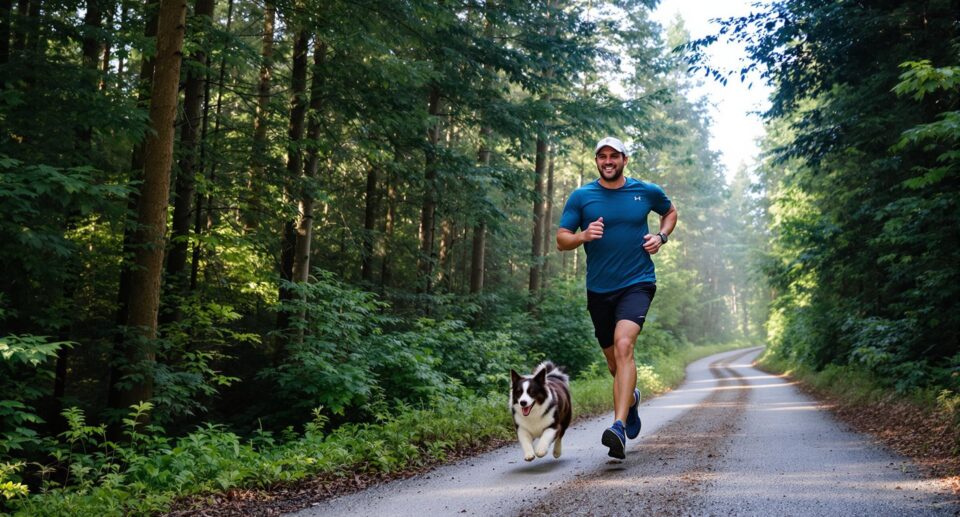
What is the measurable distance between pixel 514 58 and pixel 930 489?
12798mm

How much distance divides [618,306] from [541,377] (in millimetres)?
990

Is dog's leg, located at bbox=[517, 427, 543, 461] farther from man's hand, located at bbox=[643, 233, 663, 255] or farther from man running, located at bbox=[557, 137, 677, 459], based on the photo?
man's hand, located at bbox=[643, 233, 663, 255]

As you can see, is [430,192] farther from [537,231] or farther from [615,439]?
[615,439]

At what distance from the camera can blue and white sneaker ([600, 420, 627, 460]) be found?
4781 mm

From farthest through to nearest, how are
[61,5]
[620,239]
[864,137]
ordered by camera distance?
[864,137]
[61,5]
[620,239]

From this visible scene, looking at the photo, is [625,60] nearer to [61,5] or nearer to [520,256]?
[520,256]

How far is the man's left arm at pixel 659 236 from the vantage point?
191 inches

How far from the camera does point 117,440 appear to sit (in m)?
8.73

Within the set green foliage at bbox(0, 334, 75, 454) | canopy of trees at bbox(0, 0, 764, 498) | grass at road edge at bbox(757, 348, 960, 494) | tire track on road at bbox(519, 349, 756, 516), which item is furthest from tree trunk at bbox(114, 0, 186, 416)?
grass at road edge at bbox(757, 348, 960, 494)

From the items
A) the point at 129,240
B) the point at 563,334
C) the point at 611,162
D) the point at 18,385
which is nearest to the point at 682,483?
the point at 611,162

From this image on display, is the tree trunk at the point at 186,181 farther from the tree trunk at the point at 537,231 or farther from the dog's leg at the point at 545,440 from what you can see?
the tree trunk at the point at 537,231

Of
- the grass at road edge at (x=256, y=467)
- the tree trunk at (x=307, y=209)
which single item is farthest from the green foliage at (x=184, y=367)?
the tree trunk at (x=307, y=209)

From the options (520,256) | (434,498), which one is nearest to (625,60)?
(520,256)

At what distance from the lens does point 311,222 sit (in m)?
13.2
